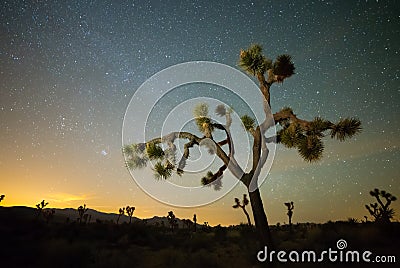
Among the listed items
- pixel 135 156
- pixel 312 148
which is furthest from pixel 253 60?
pixel 135 156

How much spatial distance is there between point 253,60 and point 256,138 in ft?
7.82

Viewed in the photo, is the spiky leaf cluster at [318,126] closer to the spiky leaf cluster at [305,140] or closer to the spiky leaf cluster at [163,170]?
the spiky leaf cluster at [305,140]

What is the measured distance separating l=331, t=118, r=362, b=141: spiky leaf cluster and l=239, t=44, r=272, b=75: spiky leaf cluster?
270 centimetres

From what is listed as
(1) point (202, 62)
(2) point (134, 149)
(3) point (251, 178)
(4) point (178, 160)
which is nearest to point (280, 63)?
(1) point (202, 62)

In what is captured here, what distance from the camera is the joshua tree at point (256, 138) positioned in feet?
25.4

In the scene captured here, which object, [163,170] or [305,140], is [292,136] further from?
[163,170]

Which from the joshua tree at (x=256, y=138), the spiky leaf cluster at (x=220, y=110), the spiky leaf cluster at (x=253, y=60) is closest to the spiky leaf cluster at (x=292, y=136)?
the joshua tree at (x=256, y=138)

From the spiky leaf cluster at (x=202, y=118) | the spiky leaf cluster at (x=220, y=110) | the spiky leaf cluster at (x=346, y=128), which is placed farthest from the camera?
the spiky leaf cluster at (x=220, y=110)

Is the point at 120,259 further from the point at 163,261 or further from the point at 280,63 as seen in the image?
the point at 280,63

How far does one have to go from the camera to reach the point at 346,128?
24.3ft

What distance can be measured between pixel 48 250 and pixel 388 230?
48.1 ft

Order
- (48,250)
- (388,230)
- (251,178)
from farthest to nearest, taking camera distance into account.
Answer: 1. (388,230)
2. (48,250)
3. (251,178)

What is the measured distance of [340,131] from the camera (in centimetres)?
749

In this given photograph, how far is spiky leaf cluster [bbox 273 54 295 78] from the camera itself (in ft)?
28.0
